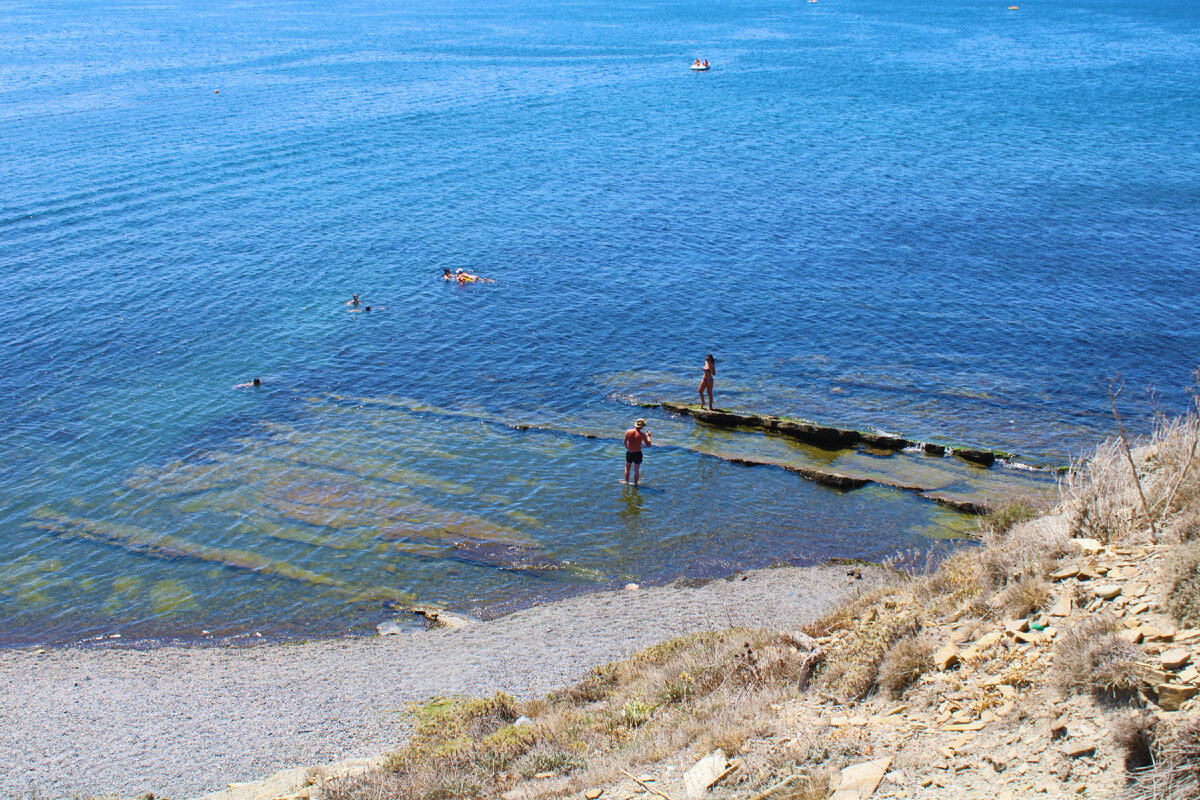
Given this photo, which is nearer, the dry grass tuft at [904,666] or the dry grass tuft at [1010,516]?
the dry grass tuft at [904,666]

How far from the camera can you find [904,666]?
33.8ft

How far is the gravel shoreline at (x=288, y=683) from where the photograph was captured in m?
13.7

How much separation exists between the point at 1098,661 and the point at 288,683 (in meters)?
13.0

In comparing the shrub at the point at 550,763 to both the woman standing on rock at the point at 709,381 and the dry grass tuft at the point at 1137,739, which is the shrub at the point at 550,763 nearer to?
the dry grass tuft at the point at 1137,739

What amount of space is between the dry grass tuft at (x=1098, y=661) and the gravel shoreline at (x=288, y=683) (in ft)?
18.3

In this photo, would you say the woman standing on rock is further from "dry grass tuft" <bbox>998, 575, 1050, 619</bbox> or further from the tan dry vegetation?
"dry grass tuft" <bbox>998, 575, 1050, 619</bbox>

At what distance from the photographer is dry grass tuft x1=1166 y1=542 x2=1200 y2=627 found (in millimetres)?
8773

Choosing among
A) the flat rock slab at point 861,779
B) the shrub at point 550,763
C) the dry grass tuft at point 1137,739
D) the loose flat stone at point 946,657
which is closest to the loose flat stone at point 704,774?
the flat rock slab at point 861,779

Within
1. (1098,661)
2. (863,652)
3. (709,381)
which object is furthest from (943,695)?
(709,381)

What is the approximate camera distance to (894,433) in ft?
84.7

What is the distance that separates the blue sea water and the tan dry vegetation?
4.45 meters

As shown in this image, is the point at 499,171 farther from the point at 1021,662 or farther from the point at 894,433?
the point at 1021,662

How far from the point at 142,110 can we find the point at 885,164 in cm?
6037

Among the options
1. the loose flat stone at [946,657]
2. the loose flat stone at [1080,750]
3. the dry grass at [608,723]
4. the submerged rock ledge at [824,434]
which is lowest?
the submerged rock ledge at [824,434]
